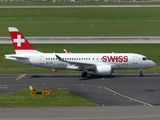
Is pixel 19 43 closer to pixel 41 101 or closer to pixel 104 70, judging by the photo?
pixel 104 70

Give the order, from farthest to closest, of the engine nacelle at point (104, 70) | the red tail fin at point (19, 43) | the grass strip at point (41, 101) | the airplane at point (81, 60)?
the red tail fin at point (19, 43), the airplane at point (81, 60), the engine nacelle at point (104, 70), the grass strip at point (41, 101)

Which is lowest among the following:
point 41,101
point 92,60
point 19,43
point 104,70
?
point 41,101

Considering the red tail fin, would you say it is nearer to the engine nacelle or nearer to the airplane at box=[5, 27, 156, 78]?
the airplane at box=[5, 27, 156, 78]

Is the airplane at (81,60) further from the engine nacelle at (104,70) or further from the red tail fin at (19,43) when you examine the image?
the engine nacelle at (104,70)

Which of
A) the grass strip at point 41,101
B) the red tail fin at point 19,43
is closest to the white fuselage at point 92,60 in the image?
the red tail fin at point 19,43

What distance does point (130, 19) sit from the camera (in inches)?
4454

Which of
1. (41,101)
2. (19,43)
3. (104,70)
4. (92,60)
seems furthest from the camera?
(19,43)

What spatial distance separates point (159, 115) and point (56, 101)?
30.2 ft

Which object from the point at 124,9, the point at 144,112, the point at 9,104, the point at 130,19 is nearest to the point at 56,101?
the point at 9,104

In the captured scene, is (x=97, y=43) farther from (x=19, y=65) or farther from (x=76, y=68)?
(x=76, y=68)

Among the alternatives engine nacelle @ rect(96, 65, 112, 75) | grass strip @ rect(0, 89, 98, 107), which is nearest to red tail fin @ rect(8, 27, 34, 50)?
engine nacelle @ rect(96, 65, 112, 75)

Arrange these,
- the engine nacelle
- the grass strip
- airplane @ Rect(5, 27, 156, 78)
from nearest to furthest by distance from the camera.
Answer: the grass strip → the engine nacelle → airplane @ Rect(5, 27, 156, 78)

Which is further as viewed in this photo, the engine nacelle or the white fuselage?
the white fuselage

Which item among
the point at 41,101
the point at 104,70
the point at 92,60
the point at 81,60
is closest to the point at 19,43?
the point at 81,60
